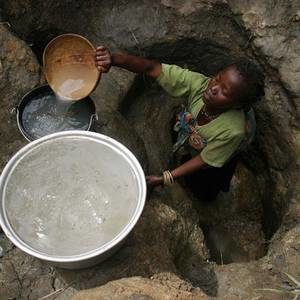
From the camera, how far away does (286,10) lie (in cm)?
297

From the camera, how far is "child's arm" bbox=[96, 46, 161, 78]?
2520mm

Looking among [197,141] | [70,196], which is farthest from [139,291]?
[197,141]

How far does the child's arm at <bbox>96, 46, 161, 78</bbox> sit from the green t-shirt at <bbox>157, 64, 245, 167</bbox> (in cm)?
5

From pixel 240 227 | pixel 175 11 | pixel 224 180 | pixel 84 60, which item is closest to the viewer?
pixel 84 60

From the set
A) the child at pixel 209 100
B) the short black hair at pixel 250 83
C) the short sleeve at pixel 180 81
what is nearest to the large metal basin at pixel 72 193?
the child at pixel 209 100

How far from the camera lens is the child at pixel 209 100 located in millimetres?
2395

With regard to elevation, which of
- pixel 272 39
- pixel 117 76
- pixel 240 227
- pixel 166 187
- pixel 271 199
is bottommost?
pixel 240 227

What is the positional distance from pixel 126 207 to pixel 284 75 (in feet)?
4.38

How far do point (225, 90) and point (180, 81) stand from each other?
0.30m

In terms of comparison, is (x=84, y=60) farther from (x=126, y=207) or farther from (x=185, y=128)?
(x=126, y=207)

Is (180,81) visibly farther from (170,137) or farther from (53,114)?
(170,137)

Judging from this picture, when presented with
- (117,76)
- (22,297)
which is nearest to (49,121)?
(117,76)

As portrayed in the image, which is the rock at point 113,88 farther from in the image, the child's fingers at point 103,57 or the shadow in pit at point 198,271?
the shadow in pit at point 198,271

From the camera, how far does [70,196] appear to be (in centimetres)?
245
